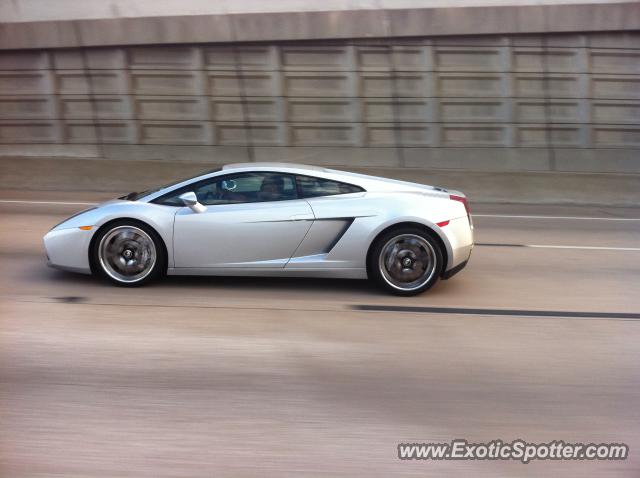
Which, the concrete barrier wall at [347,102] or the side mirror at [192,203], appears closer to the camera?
the side mirror at [192,203]

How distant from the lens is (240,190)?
727 centimetres

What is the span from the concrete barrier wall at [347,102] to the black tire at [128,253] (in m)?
9.94

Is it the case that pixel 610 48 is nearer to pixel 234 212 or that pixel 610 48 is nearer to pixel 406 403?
pixel 234 212

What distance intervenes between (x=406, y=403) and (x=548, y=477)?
3.56 ft

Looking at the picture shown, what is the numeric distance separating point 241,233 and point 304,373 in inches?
90.8

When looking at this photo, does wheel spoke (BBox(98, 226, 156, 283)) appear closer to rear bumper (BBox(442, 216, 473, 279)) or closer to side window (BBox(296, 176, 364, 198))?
side window (BBox(296, 176, 364, 198))

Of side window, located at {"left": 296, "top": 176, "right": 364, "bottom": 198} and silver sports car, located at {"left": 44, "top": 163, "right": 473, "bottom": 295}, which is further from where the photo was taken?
side window, located at {"left": 296, "top": 176, "right": 364, "bottom": 198}

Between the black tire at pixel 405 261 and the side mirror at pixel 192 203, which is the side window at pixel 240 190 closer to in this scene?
the side mirror at pixel 192 203

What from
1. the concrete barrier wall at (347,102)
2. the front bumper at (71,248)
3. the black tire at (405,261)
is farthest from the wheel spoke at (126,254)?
the concrete barrier wall at (347,102)

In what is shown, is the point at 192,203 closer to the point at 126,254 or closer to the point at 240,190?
the point at 240,190

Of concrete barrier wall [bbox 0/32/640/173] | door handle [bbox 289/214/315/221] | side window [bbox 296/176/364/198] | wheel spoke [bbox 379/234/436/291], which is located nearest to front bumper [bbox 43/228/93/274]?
door handle [bbox 289/214/315/221]

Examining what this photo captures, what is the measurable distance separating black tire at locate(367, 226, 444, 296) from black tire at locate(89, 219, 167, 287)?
205 cm

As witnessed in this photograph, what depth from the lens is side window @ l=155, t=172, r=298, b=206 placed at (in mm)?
7242

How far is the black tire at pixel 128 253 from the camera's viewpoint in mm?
7160
